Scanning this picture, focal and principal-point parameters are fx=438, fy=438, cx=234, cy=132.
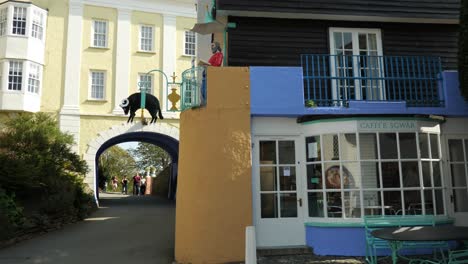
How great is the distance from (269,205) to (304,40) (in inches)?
171

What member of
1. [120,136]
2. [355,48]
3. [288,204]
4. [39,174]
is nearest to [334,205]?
[288,204]

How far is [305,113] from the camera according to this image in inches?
356

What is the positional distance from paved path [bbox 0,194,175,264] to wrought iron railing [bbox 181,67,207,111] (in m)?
3.35

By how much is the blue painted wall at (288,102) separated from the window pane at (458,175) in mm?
1301

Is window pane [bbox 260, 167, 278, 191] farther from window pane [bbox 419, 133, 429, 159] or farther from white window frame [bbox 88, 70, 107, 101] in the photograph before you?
white window frame [bbox 88, 70, 107, 101]

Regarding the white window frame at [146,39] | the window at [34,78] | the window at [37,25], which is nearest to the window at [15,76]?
the window at [34,78]


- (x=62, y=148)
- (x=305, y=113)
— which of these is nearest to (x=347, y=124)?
(x=305, y=113)

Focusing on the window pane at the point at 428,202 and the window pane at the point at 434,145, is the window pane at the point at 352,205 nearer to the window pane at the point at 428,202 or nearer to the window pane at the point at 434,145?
the window pane at the point at 428,202

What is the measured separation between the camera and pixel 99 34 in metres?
24.3

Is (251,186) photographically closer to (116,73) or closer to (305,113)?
(305,113)

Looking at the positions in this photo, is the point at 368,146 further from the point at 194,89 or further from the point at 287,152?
the point at 194,89

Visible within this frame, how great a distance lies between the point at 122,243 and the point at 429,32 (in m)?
9.55

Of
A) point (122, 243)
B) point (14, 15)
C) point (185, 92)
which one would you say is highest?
point (14, 15)

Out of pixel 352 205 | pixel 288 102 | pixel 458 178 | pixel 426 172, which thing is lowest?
pixel 352 205
